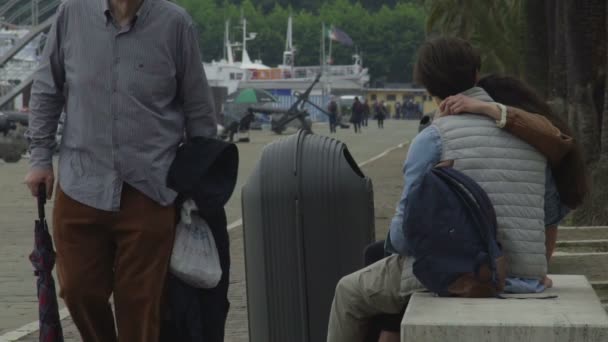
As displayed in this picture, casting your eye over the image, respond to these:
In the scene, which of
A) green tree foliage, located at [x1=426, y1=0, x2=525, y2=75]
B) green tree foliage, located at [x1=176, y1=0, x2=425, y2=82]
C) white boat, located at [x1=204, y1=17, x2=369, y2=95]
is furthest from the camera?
green tree foliage, located at [x1=176, y1=0, x2=425, y2=82]

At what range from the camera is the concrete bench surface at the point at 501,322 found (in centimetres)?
411

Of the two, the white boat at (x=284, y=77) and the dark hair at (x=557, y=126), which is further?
the white boat at (x=284, y=77)

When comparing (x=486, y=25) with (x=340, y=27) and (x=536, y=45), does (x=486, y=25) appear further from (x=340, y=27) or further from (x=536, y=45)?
(x=340, y=27)

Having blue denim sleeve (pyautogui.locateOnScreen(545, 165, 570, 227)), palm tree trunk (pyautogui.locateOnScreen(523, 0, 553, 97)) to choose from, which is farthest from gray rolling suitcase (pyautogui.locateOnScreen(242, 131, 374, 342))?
palm tree trunk (pyautogui.locateOnScreen(523, 0, 553, 97))

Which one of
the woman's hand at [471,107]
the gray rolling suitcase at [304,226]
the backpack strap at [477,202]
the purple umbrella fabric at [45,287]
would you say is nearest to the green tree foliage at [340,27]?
the gray rolling suitcase at [304,226]

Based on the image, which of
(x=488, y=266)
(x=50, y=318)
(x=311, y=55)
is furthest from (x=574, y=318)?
(x=311, y=55)

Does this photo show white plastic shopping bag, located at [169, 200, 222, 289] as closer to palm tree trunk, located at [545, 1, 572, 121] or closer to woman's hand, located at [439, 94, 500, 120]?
woman's hand, located at [439, 94, 500, 120]

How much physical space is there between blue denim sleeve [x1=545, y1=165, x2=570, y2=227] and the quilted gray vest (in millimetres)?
230

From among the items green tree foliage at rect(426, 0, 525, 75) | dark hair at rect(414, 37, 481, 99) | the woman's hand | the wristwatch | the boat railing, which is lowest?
the boat railing

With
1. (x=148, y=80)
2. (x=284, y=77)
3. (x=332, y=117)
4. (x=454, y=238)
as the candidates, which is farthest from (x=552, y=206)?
(x=284, y=77)

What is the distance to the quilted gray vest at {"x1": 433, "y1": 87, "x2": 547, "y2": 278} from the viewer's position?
471cm

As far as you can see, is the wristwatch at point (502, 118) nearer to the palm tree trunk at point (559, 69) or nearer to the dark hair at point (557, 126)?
the dark hair at point (557, 126)

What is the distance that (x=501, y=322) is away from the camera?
4.14 metres

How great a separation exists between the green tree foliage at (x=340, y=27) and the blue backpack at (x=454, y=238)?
175m
